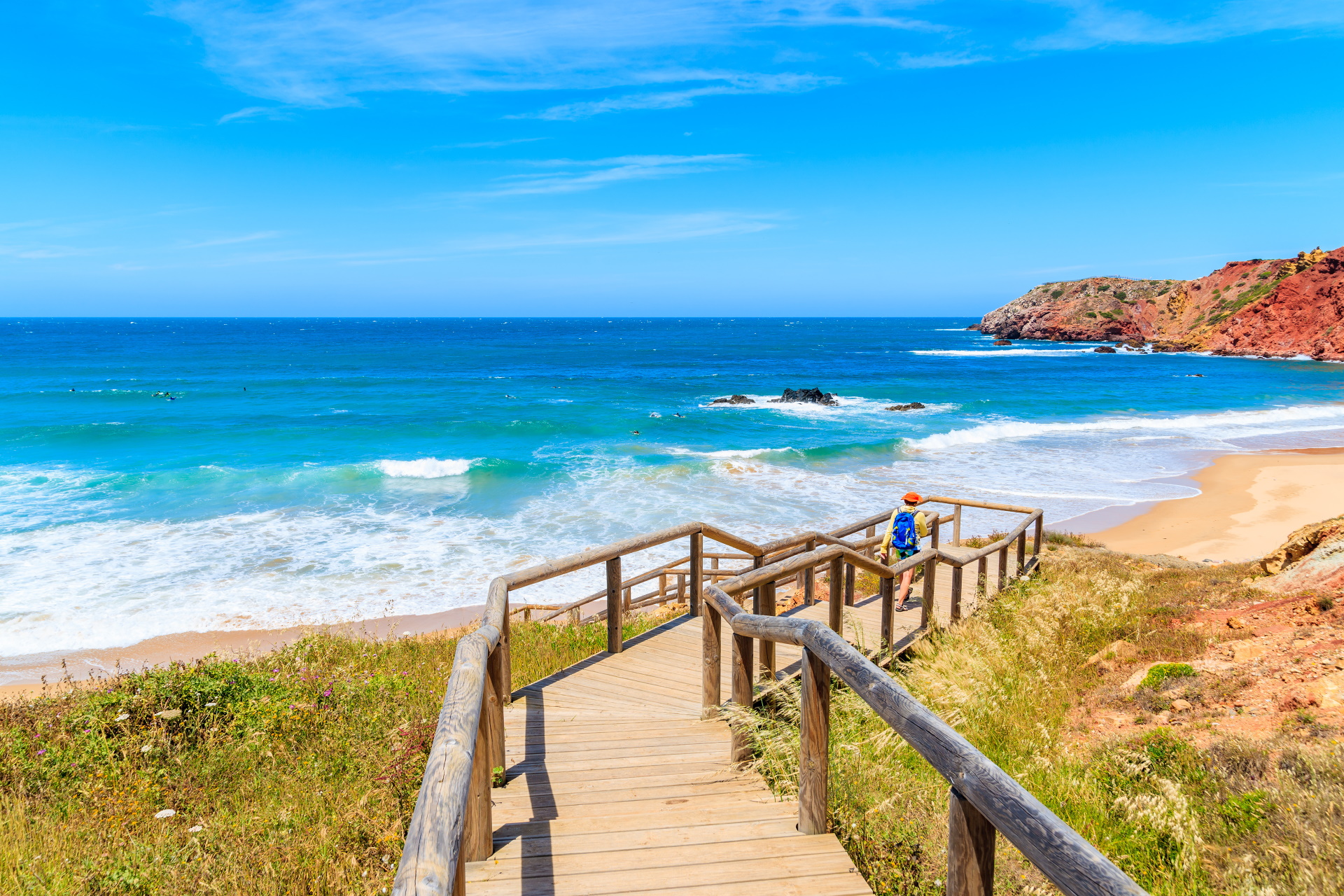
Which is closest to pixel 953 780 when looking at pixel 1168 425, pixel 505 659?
pixel 505 659

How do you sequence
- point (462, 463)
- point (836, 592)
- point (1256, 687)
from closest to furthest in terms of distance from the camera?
1. point (1256, 687)
2. point (836, 592)
3. point (462, 463)

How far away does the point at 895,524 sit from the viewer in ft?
32.8

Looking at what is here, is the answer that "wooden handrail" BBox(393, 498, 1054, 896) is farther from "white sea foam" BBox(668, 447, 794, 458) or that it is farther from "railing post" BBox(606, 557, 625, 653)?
"white sea foam" BBox(668, 447, 794, 458)

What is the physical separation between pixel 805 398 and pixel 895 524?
40982mm

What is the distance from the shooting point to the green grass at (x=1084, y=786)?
341 centimetres

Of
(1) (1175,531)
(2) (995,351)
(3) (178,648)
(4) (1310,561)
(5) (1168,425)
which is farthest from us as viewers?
(2) (995,351)

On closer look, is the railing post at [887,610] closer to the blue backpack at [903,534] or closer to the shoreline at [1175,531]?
the blue backpack at [903,534]

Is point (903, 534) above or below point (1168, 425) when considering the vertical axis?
above

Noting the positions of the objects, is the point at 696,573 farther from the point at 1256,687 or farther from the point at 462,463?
the point at 462,463

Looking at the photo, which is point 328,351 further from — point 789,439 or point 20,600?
point 20,600

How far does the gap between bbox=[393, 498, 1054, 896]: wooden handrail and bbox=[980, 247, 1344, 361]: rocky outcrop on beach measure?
285ft

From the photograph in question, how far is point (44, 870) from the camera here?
163 inches

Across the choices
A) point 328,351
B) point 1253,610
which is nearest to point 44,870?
point 1253,610

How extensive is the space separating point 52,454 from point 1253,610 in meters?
38.6
